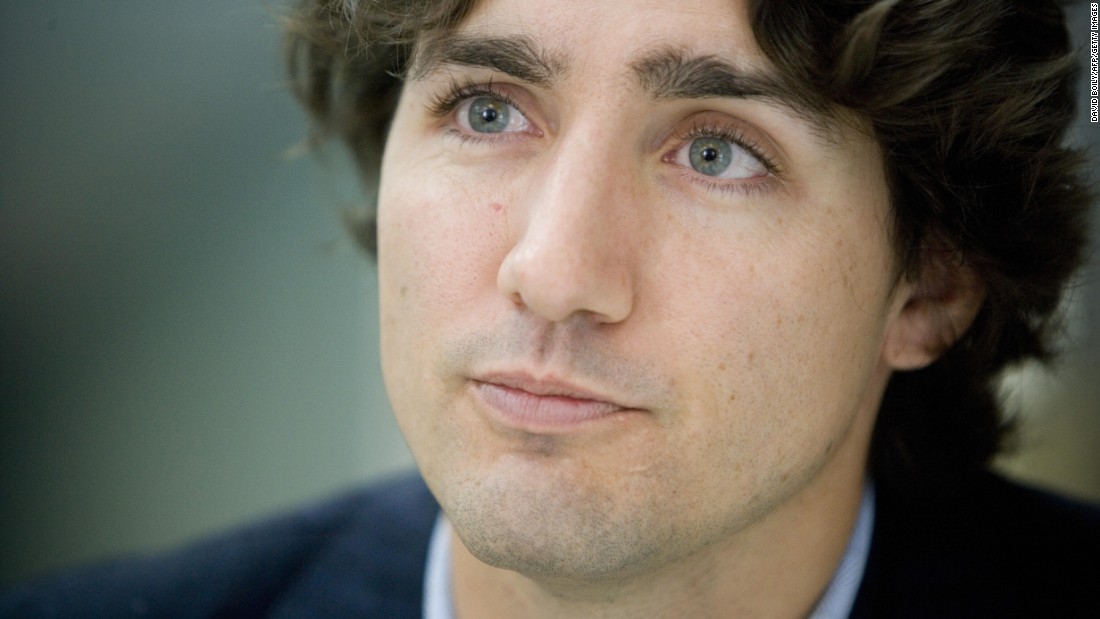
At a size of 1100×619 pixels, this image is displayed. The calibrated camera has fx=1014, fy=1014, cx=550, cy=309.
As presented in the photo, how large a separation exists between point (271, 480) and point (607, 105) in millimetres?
3167

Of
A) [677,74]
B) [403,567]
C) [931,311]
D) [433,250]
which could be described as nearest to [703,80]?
[677,74]

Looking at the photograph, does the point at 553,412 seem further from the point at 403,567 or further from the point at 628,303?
the point at 403,567

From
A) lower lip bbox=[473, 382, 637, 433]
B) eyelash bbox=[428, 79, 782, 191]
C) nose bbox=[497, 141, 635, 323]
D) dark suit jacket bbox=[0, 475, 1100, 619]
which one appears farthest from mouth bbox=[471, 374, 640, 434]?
dark suit jacket bbox=[0, 475, 1100, 619]

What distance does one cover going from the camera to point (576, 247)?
142 cm

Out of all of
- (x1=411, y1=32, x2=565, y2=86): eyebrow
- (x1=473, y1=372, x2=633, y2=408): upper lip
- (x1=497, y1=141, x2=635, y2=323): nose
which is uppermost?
(x1=411, y1=32, x2=565, y2=86): eyebrow

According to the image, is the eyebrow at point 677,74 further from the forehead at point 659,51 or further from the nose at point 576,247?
the nose at point 576,247

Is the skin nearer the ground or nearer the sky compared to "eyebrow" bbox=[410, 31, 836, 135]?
nearer the ground

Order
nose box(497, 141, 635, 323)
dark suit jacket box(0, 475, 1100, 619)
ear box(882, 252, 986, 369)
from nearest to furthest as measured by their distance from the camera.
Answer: nose box(497, 141, 635, 323)
ear box(882, 252, 986, 369)
dark suit jacket box(0, 475, 1100, 619)

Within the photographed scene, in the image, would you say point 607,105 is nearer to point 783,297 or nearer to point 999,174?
point 783,297

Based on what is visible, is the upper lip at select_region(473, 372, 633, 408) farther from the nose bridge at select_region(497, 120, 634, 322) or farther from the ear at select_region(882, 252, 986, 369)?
the ear at select_region(882, 252, 986, 369)

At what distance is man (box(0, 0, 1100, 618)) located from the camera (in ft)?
4.84

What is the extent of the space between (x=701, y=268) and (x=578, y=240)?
20 centimetres

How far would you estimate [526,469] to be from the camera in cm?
152

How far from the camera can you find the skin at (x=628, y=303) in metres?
1.47
